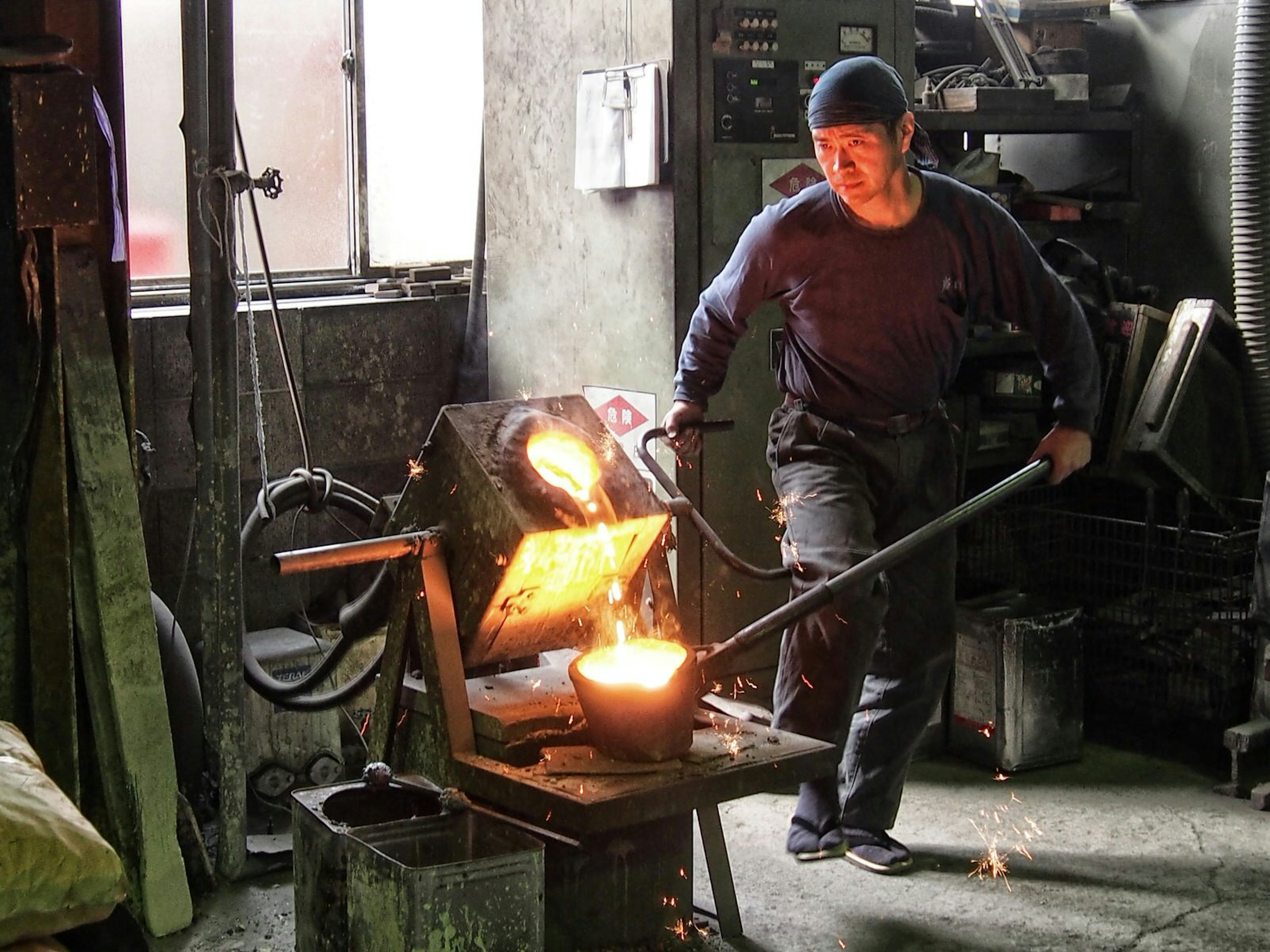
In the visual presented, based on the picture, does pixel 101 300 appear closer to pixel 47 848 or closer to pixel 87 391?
pixel 87 391

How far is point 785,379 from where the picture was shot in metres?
3.93

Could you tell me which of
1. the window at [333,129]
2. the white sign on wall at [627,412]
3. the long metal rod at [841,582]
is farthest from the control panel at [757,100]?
the long metal rod at [841,582]

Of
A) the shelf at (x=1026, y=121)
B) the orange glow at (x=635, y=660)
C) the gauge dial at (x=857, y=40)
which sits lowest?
the orange glow at (x=635, y=660)

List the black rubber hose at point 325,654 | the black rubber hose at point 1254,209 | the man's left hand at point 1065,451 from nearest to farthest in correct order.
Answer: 1. the man's left hand at point 1065,451
2. the black rubber hose at point 325,654
3. the black rubber hose at point 1254,209

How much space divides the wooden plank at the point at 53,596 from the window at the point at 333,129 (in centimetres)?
140

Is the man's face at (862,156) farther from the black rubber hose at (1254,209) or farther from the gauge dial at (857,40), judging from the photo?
the black rubber hose at (1254,209)

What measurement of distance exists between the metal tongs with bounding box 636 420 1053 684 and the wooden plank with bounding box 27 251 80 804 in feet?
4.35

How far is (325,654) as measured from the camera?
14.5 feet

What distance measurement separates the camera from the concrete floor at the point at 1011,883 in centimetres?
348

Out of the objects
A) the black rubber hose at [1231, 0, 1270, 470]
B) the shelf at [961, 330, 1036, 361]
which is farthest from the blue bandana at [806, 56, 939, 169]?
the black rubber hose at [1231, 0, 1270, 470]

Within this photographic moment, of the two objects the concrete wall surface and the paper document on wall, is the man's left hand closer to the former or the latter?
the concrete wall surface

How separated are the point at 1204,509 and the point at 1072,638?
902 mm

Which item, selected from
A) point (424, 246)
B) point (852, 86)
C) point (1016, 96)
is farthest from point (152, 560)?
point (1016, 96)

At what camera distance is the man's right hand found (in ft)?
12.3
